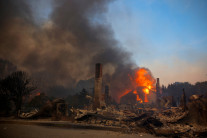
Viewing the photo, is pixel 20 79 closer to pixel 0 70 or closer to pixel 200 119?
pixel 200 119

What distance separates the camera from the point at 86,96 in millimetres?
32469

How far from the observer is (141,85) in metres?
47.4

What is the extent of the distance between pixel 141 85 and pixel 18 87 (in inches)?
1561

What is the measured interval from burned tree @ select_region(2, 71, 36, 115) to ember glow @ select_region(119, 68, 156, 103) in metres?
36.1

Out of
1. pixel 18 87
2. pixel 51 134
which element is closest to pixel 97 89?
pixel 18 87

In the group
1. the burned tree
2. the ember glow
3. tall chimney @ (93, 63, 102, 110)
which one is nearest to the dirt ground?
the burned tree

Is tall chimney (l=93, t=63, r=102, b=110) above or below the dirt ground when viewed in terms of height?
above

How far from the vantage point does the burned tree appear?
15242 millimetres

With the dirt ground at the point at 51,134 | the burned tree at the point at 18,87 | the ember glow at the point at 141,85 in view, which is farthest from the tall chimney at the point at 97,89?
the ember glow at the point at 141,85

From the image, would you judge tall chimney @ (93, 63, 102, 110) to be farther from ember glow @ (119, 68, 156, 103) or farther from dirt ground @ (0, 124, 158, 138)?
ember glow @ (119, 68, 156, 103)

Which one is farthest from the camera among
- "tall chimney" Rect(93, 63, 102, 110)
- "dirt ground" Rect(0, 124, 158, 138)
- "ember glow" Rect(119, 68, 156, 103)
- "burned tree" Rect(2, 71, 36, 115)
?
"ember glow" Rect(119, 68, 156, 103)

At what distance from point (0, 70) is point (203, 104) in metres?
37.7

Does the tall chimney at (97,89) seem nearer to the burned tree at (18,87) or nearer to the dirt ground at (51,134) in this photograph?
the burned tree at (18,87)

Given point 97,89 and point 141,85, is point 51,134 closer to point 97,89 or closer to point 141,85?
point 97,89
